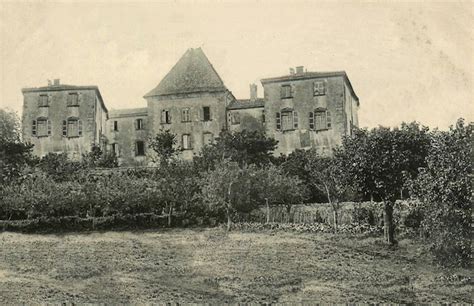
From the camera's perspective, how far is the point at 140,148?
60.3 metres

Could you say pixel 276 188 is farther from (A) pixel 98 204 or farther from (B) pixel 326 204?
(A) pixel 98 204

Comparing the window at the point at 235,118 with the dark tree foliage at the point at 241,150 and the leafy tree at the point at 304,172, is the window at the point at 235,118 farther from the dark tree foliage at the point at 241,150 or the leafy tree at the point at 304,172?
the leafy tree at the point at 304,172

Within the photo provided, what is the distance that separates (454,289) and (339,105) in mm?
28259

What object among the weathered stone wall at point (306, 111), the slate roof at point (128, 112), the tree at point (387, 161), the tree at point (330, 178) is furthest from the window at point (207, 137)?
the tree at point (387, 161)

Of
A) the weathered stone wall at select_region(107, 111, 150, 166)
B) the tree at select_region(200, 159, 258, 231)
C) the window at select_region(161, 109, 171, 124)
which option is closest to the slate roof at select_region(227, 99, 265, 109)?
the window at select_region(161, 109, 171, 124)

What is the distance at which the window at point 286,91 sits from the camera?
5459 centimetres

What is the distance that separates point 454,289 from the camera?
1056 inches

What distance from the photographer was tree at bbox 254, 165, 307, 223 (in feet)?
128

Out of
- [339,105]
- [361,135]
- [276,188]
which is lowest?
[276,188]

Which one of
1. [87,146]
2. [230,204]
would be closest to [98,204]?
Result: [230,204]

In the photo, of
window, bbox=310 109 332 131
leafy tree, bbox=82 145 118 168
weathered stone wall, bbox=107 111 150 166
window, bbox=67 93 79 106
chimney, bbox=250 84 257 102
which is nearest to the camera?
leafy tree, bbox=82 145 118 168

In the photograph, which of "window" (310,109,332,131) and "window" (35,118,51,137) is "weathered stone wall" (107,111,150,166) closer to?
"window" (35,118,51,137)

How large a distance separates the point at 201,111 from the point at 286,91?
7349 millimetres

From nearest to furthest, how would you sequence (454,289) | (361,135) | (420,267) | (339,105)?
(454,289)
(420,267)
(361,135)
(339,105)
